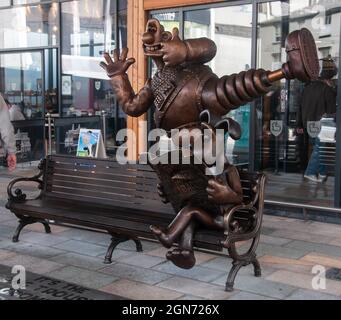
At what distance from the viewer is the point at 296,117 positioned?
23.5 ft

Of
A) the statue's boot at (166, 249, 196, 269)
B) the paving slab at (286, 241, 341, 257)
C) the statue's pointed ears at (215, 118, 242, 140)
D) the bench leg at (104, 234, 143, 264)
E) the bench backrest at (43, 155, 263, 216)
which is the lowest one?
the paving slab at (286, 241, 341, 257)

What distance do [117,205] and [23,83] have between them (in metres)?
6.91

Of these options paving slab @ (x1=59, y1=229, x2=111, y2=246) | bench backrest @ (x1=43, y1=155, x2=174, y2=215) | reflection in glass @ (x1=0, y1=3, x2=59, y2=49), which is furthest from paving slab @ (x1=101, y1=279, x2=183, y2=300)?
reflection in glass @ (x1=0, y1=3, x2=59, y2=49)

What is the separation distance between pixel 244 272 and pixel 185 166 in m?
1.13

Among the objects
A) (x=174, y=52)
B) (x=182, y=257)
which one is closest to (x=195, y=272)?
(x=182, y=257)

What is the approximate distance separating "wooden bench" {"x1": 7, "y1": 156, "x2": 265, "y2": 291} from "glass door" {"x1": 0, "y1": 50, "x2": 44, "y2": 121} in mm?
5370

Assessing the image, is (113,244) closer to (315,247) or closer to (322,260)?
(322,260)

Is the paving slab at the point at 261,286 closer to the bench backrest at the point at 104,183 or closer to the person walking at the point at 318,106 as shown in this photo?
the bench backrest at the point at 104,183

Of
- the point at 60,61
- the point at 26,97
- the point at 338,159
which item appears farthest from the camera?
the point at 26,97

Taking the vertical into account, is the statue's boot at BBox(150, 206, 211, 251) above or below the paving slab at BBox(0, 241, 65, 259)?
above

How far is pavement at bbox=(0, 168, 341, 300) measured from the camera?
4.14m

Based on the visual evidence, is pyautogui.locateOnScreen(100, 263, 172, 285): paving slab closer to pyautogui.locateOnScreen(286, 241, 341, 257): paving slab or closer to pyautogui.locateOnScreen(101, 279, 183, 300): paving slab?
pyautogui.locateOnScreen(101, 279, 183, 300): paving slab
